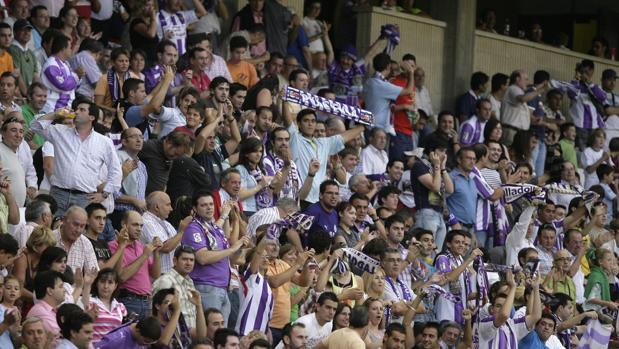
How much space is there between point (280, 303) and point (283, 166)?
7.29 ft

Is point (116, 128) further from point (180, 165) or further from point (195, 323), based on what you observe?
point (195, 323)

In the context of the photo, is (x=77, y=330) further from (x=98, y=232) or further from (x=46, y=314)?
(x=98, y=232)

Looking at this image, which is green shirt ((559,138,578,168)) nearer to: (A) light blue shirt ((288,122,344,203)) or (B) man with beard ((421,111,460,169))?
(B) man with beard ((421,111,460,169))

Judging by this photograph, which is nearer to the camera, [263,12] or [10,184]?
[10,184]

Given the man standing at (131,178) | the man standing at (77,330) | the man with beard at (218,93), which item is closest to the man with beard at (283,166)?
the man with beard at (218,93)

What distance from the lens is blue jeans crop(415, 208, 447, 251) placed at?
16.8m

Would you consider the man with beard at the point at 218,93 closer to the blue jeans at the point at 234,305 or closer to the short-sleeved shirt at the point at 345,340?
the blue jeans at the point at 234,305

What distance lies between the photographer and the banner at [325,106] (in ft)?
52.9

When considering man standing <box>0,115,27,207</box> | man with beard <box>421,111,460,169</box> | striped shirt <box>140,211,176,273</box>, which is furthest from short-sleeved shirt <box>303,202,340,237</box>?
man with beard <box>421,111,460,169</box>

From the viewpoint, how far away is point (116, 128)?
1504 cm

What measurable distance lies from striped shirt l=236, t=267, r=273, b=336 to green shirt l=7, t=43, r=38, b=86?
4070mm

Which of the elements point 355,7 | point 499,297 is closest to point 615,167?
point 355,7

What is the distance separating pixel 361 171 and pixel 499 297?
3438 millimetres

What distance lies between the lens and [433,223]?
16781 mm
